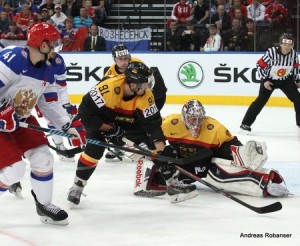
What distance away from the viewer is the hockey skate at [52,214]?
4492 millimetres

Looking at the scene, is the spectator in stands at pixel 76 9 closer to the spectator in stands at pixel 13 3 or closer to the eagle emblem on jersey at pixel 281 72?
the spectator in stands at pixel 13 3

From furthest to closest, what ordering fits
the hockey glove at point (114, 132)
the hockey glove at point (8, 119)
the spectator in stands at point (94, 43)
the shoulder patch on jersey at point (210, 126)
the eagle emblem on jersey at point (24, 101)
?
1. the spectator in stands at point (94, 43)
2. the hockey glove at point (114, 132)
3. the shoulder patch on jersey at point (210, 126)
4. the eagle emblem on jersey at point (24, 101)
5. the hockey glove at point (8, 119)

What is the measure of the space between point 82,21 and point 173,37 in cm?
152

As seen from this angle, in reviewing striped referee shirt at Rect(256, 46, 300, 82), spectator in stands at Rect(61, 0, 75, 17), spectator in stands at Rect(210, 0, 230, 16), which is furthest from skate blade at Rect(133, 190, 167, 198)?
spectator in stands at Rect(61, 0, 75, 17)

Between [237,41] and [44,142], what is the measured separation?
639 centimetres

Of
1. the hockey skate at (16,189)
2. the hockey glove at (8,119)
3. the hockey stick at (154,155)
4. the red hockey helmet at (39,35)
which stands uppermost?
the red hockey helmet at (39,35)

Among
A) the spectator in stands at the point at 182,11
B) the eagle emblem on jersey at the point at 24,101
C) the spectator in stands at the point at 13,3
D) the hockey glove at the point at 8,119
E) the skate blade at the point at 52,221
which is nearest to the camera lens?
the hockey glove at the point at 8,119

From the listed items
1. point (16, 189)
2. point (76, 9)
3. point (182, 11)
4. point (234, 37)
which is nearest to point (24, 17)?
point (76, 9)

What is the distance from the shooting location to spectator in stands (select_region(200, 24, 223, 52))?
34.4ft

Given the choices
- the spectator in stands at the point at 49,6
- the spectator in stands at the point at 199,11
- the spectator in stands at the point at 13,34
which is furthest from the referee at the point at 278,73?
the spectator in stands at the point at 49,6

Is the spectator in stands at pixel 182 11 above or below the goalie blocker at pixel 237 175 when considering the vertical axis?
above

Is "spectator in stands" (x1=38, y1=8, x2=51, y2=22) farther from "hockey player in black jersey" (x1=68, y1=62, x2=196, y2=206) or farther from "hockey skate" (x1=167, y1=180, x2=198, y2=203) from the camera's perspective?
"hockey skate" (x1=167, y1=180, x2=198, y2=203)

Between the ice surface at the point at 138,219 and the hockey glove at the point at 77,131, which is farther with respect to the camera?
the hockey glove at the point at 77,131

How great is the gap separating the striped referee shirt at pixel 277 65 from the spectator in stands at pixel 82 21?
407 centimetres
